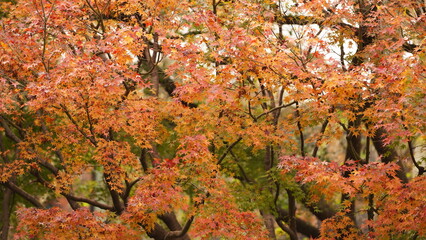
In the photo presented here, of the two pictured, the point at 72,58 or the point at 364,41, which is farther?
the point at 364,41

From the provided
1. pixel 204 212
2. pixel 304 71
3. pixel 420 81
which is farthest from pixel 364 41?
pixel 204 212

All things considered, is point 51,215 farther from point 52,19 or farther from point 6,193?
point 6,193

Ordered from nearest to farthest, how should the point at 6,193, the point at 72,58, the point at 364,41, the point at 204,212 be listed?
the point at 72,58 < the point at 204,212 < the point at 364,41 < the point at 6,193

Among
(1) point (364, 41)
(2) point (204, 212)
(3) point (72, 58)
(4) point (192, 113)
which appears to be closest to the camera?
(3) point (72, 58)

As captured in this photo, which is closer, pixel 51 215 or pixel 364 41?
pixel 51 215

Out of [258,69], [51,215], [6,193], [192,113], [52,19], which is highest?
[52,19]

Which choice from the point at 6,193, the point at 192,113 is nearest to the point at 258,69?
the point at 192,113

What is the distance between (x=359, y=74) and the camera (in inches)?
306

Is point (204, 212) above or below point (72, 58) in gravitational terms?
below

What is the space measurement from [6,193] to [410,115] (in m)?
9.63

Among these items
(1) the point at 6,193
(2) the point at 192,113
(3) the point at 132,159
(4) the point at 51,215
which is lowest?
(1) the point at 6,193

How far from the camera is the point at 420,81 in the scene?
279 inches

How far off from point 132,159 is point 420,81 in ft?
15.2

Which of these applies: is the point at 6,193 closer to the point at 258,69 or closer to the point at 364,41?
the point at 258,69
